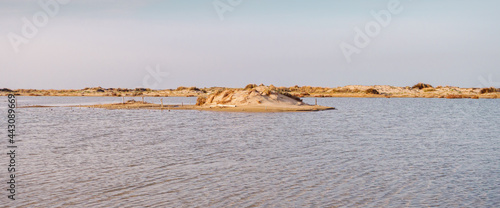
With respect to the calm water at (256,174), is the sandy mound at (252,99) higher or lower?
higher

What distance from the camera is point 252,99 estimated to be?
246 ft

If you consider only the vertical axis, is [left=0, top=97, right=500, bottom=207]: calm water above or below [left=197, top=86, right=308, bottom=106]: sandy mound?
below

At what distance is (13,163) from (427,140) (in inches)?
967

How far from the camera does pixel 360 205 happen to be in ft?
39.8

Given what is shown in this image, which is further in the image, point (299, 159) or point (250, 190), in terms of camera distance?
point (299, 159)

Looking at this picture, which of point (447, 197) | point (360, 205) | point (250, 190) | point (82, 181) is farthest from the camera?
point (82, 181)

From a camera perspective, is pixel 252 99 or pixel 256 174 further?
pixel 252 99

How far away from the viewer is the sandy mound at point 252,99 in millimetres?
74812

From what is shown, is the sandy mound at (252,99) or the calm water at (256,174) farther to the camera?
the sandy mound at (252,99)

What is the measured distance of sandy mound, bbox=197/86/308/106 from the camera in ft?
245

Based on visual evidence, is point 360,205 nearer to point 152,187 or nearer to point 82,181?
point 152,187

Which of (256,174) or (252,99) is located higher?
(252,99)

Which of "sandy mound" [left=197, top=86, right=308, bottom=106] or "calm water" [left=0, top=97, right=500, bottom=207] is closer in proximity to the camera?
"calm water" [left=0, top=97, right=500, bottom=207]

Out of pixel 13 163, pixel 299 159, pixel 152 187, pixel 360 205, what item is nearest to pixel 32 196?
pixel 152 187
